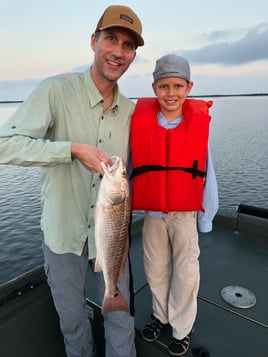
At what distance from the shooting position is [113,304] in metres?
2.57

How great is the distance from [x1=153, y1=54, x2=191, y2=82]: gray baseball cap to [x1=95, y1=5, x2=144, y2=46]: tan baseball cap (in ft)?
1.24

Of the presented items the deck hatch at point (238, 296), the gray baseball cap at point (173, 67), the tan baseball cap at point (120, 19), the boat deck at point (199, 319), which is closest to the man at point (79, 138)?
the tan baseball cap at point (120, 19)

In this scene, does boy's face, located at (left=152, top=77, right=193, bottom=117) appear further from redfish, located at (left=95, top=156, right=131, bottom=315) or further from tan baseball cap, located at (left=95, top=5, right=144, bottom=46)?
redfish, located at (left=95, top=156, right=131, bottom=315)

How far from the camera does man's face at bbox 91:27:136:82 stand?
2.46m

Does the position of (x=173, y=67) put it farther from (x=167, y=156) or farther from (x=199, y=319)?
(x=199, y=319)

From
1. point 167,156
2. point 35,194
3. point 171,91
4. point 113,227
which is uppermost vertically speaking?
point 171,91

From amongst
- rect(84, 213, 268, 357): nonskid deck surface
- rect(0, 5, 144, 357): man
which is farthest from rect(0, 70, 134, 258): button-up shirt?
rect(84, 213, 268, 357): nonskid deck surface

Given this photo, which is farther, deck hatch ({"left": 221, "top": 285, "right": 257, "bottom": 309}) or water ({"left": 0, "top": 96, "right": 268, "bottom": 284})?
water ({"left": 0, "top": 96, "right": 268, "bottom": 284})

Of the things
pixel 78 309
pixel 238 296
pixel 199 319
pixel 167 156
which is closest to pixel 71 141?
pixel 167 156

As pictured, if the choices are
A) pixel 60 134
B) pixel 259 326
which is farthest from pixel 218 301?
pixel 60 134

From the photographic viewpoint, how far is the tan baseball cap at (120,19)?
7.74 ft

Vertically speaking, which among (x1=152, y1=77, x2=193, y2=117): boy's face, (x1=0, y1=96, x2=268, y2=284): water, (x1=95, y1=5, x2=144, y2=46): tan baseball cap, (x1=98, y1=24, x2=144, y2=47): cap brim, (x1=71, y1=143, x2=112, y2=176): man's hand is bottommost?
(x1=0, y1=96, x2=268, y2=284): water

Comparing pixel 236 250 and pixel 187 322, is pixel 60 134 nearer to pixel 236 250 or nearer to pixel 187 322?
pixel 187 322

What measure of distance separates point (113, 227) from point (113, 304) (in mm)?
737
